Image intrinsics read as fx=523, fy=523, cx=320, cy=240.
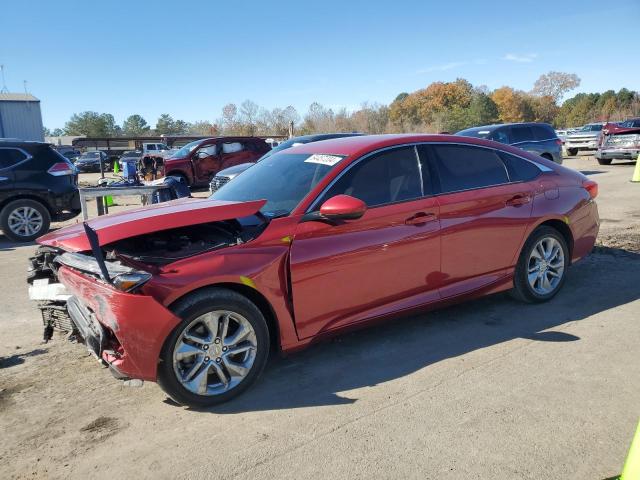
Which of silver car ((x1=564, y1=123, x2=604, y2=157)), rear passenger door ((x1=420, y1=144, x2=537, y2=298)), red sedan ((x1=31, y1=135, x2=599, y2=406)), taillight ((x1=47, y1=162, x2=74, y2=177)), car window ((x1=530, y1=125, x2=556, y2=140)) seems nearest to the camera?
red sedan ((x1=31, y1=135, x2=599, y2=406))

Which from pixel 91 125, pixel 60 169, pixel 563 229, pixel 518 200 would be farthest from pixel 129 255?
pixel 91 125

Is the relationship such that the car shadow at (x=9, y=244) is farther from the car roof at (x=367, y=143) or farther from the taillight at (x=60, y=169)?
the car roof at (x=367, y=143)

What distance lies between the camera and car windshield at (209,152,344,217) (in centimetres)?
392

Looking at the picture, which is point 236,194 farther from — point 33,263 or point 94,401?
point 94,401

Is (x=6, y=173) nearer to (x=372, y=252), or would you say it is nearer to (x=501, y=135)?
(x=372, y=252)

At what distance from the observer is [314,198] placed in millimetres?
3781

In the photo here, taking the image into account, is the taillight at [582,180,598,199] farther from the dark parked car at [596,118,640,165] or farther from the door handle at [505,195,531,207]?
the dark parked car at [596,118,640,165]

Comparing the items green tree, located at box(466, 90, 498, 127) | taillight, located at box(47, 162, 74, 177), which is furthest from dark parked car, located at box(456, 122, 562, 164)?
green tree, located at box(466, 90, 498, 127)

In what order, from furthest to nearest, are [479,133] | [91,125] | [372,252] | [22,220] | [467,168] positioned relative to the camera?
[91,125] < [479,133] < [22,220] < [467,168] < [372,252]

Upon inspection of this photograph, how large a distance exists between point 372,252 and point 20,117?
47.7 m

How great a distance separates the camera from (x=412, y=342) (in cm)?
427

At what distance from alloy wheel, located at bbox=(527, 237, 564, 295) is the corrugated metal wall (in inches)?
1815

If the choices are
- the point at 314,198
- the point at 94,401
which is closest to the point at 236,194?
the point at 314,198

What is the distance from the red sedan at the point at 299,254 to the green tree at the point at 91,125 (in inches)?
3798
